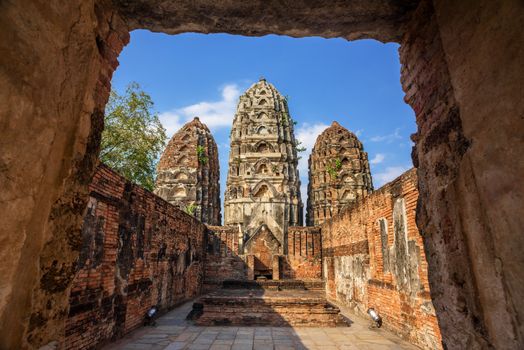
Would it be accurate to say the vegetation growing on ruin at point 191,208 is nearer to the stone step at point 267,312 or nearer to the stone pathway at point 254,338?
the stone step at point 267,312

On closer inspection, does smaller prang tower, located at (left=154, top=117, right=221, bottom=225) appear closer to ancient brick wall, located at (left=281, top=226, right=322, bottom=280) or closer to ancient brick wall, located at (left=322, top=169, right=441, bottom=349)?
ancient brick wall, located at (left=281, top=226, right=322, bottom=280)

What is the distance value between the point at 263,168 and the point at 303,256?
13.5m

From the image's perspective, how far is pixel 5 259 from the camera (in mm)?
1635

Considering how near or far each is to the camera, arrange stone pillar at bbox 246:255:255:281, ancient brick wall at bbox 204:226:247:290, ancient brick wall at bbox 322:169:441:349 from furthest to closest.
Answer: stone pillar at bbox 246:255:255:281 → ancient brick wall at bbox 204:226:247:290 → ancient brick wall at bbox 322:169:441:349

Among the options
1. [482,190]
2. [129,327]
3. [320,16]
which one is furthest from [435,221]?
[129,327]

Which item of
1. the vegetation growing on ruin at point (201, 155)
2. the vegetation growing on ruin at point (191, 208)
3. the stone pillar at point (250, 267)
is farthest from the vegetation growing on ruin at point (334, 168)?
the stone pillar at point (250, 267)

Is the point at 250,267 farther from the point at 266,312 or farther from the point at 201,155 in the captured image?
the point at 201,155

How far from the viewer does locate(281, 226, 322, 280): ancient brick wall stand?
1686 cm

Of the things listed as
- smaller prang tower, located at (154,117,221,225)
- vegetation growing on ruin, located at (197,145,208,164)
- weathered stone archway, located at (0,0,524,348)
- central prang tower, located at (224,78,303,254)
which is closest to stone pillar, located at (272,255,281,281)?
central prang tower, located at (224,78,303,254)

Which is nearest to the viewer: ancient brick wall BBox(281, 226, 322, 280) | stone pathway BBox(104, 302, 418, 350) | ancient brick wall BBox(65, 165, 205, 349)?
ancient brick wall BBox(65, 165, 205, 349)

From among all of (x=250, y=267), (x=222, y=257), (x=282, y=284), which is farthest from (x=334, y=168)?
(x=282, y=284)

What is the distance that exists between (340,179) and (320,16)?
1247 inches

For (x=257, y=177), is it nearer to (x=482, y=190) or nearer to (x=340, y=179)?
(x=340, y=179)

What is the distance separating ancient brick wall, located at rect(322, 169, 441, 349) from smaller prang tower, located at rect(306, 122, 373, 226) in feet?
70.1
